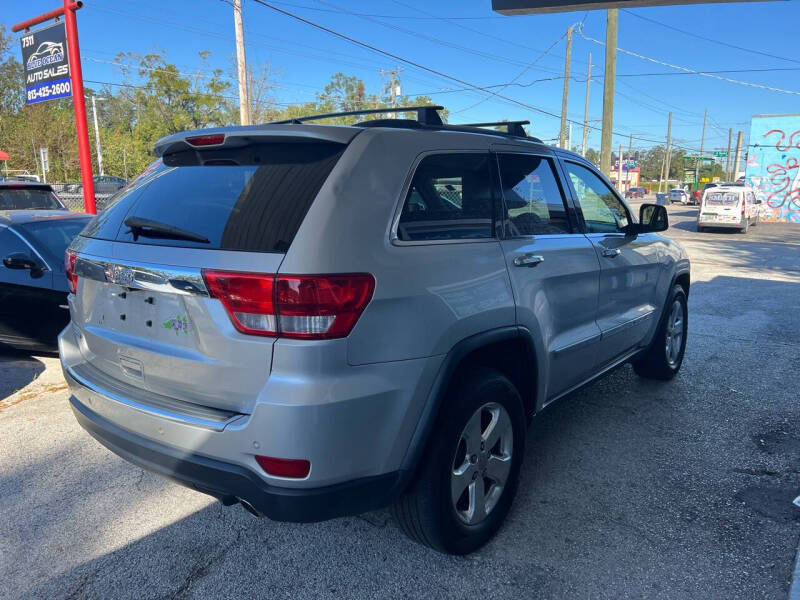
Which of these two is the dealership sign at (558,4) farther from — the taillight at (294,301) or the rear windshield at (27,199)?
the rear windshield at (27,199)

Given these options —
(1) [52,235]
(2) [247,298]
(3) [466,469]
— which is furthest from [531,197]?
(1) [52,235]

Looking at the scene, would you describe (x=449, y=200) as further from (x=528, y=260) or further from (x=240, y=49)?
(x=240, y=49)

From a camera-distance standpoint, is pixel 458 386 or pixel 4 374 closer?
pixel 458 386

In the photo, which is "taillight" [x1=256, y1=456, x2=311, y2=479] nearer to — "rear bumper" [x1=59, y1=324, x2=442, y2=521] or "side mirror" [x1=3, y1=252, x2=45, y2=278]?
"rear bumper" [x1=59, y1=324, x2=442, y2=521]

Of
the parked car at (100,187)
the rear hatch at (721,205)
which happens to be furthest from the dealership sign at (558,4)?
the parked car at (100,187)

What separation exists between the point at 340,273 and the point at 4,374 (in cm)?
458

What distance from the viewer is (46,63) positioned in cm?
1049

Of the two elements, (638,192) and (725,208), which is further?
(638,192)

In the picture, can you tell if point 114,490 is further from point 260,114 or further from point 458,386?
point 260,114

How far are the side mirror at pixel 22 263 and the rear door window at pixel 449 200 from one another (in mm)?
4170

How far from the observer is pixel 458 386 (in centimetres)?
247

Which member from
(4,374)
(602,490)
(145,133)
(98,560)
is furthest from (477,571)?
(145,133)

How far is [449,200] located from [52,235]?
14.7ft

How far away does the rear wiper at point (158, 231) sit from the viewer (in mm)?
2207
